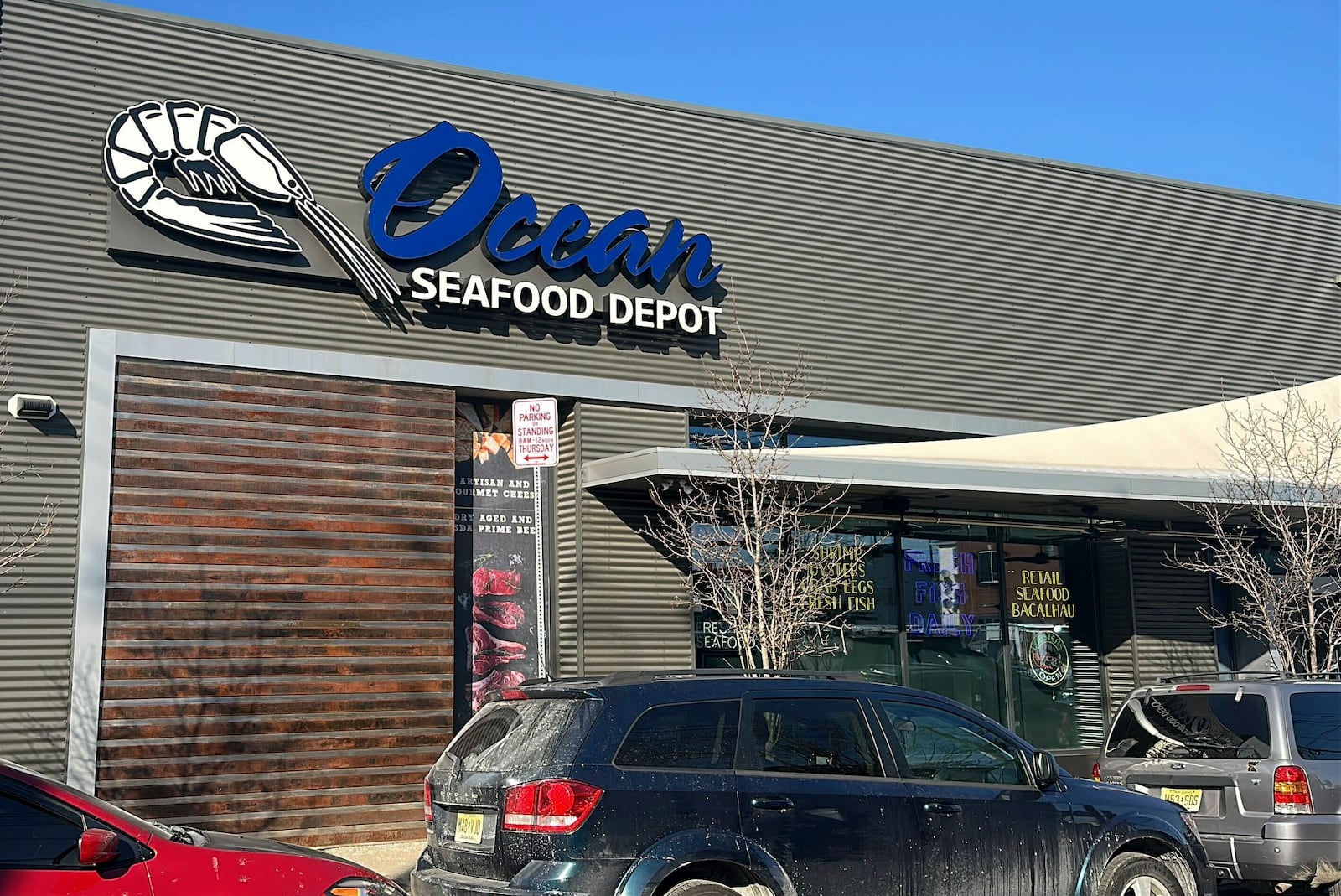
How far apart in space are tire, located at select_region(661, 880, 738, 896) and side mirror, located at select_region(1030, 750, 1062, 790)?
2.20 m

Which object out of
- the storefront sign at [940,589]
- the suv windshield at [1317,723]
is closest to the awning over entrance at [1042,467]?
the storefront sign at [940,589]

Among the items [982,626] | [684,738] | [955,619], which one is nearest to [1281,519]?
[982,626]

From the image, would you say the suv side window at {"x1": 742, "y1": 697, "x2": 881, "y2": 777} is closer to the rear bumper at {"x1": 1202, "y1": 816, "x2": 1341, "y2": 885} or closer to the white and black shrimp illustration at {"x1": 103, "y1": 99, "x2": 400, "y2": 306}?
the rear bumper at {"x1": 1202, "y1": 816, "x2": 1341, "y2": 885}

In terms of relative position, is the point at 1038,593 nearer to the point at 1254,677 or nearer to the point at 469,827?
the point at 1254,677

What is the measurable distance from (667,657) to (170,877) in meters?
9.43

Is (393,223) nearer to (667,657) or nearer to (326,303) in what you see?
(326,303)

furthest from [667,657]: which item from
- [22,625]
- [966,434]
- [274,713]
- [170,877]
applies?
[170,877]

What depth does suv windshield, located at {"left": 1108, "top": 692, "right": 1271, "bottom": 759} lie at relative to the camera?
9.55 metres

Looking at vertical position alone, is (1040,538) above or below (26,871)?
above

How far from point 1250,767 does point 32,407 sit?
429 inches

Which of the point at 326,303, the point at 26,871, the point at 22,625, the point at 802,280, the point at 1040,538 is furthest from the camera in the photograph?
the point at 1040,538

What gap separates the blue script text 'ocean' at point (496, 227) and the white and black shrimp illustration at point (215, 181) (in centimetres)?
45

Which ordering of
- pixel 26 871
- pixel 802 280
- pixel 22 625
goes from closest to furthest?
pixel 26 871 < pixel 22 625 < pixel 802 280

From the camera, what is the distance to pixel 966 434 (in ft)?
57.4
